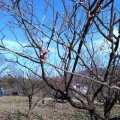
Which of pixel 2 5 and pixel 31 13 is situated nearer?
pixel 2 5

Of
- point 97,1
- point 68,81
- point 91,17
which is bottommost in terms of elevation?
point 68,81

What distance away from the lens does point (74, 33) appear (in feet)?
10.4

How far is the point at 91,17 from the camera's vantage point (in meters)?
2.47

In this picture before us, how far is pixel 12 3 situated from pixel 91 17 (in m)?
0.95

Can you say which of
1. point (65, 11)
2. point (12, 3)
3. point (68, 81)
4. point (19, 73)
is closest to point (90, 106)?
point (68, 81)

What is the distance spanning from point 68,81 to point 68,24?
70 cm

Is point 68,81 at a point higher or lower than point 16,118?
higher

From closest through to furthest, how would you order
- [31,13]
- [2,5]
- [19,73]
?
[2,5] → [31,13] → [19,73]

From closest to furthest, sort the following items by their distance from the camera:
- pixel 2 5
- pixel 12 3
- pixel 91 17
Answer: pixel 91 17 → pixel 2 5 → pixel 12 3

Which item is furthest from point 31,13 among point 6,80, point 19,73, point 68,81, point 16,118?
point 6,80

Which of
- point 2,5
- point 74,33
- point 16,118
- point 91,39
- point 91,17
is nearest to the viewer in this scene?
point 91,17

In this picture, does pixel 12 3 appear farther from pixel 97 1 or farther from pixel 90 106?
pixel 90 106

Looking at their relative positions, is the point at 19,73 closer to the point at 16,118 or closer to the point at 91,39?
the point at 16,118

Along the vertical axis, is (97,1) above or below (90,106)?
above
